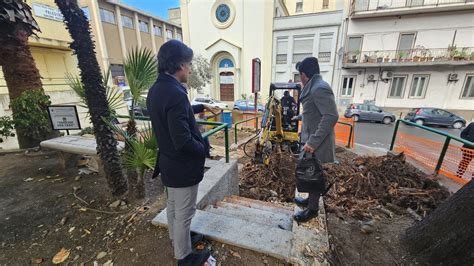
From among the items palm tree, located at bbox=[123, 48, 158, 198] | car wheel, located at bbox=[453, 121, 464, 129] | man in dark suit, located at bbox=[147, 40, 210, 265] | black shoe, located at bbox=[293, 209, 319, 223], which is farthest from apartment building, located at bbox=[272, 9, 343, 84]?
man in dark suit, located at bbox=[147, 40, 210, 265]

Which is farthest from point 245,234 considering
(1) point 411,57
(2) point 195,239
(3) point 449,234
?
(1) point 411,57

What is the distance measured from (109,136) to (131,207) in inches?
36.6

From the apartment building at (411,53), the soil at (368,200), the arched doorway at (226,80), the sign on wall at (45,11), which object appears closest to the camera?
the soil at (368,200)

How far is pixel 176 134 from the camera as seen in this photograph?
1324 millimetres

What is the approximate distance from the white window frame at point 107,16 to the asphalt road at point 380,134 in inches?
913

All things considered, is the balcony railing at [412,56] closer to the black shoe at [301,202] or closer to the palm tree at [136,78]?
the black shoe at [301,202]

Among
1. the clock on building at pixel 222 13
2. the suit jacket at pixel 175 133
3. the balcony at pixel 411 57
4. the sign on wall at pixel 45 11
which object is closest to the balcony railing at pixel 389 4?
the balcony at pixel 411 57

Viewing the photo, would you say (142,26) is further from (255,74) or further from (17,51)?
(17,51)

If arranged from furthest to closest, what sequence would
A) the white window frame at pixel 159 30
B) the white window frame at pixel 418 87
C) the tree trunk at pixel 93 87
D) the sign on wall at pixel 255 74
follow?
the white window frame at pixel 159 30
the white window frame at pixel 418 87
the sign on wall at pixel 255 74
the tree trunk at pixel 93 87

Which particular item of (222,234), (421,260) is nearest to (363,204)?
(421,260)

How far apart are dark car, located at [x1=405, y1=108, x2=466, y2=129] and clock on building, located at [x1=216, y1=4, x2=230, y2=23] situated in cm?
1757

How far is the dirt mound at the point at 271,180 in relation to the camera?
3888 mm

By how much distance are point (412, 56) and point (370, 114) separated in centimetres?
558

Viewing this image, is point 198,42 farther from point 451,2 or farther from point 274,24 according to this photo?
point 451,2
